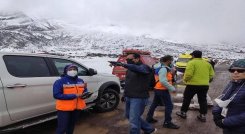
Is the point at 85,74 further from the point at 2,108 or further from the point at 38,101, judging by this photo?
the point at 2,108

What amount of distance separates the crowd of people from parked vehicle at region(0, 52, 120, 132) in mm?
796

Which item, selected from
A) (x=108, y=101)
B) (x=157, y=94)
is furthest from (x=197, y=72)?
(x=108, y=101)

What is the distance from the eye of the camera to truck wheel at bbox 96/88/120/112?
818 cm

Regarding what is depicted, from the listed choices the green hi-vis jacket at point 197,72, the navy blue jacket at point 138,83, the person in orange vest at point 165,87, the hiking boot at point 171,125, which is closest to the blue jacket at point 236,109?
the navy blue jacket at point 138,83

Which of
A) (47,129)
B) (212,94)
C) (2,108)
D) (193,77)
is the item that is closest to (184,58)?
(212,94)

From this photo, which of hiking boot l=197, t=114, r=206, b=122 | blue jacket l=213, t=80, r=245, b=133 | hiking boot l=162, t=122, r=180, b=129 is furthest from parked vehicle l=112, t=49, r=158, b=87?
blue jacket l=213, t=80, r=245, b=133

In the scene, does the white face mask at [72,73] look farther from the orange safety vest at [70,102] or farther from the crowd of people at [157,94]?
the orange safety vest at [70,102]

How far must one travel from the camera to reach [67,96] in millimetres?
5168

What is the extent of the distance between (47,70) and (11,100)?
4.16 feet

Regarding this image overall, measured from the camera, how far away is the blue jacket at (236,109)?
3.34 m

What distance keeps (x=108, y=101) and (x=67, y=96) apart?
3299mm

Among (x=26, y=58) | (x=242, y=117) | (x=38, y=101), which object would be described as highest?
(x=26, y=58)

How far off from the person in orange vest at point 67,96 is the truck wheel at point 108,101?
262cm

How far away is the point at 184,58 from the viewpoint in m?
25.0
